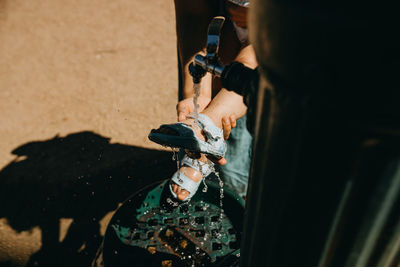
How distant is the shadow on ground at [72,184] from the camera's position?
1915mm

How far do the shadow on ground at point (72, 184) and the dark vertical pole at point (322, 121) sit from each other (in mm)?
1687

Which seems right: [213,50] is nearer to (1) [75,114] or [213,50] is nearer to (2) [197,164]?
(2) [197,164]

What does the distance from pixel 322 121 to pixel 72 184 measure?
7.27 feet

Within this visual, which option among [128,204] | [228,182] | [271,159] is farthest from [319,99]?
[228,182]

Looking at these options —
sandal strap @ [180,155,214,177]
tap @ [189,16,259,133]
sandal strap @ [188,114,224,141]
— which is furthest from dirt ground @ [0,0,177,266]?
tap @ [189,16,259,133]

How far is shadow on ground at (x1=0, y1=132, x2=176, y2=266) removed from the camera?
1915 millimetres

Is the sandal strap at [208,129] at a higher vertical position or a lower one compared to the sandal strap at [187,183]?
higher

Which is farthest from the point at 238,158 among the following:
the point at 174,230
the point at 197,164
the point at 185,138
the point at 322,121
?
the point at 322,121

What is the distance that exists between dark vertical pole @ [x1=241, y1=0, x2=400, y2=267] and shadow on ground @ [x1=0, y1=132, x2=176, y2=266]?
1687mm

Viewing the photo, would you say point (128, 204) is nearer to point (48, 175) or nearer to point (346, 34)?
point (48, 175)

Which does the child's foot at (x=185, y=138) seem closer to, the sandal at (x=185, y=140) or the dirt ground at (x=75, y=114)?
the sandal at (x=185, y=140)

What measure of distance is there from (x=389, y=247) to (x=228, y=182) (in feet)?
4.96

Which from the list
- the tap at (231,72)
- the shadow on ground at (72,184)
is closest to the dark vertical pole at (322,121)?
the tap at (231,72)

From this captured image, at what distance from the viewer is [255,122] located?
532mm
